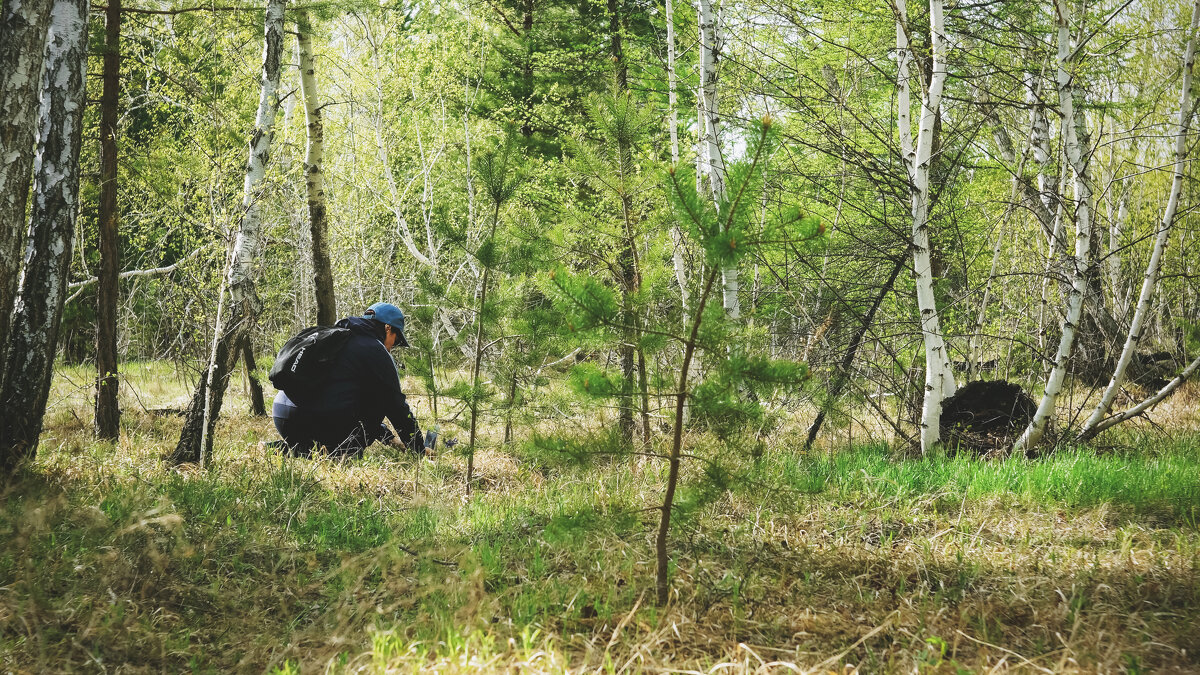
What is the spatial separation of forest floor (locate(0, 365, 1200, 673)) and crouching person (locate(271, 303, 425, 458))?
3.87 feet

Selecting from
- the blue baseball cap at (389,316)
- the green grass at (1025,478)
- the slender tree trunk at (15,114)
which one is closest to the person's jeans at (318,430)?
the blue baseball cap at (389,316)

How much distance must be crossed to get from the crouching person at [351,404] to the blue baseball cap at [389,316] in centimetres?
9

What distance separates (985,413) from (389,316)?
4.93 metres

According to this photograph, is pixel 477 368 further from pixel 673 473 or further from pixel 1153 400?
pixel 1153 400

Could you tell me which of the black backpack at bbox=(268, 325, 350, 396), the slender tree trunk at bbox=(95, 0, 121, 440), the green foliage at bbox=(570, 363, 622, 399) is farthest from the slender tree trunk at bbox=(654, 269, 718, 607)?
the slender tree trunk at bbox=(95, 0, 121, 440)

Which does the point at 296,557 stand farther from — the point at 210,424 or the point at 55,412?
the point at 55,412

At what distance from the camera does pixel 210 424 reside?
5.51 metres

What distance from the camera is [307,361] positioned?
18.9 feet

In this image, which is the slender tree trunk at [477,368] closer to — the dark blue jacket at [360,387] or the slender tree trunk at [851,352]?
the dark blue jacket at [360,387]

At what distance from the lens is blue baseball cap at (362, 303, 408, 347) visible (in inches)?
248

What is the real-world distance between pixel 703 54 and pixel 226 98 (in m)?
5.46

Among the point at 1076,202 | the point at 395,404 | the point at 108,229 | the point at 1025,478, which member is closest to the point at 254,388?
the point at 108,229

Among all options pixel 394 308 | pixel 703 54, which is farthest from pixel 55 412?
pixel 703 54

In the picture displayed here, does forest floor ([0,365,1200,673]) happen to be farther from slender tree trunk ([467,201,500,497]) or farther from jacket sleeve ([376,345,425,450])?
jacket sleeve ([376,345,425,450])
